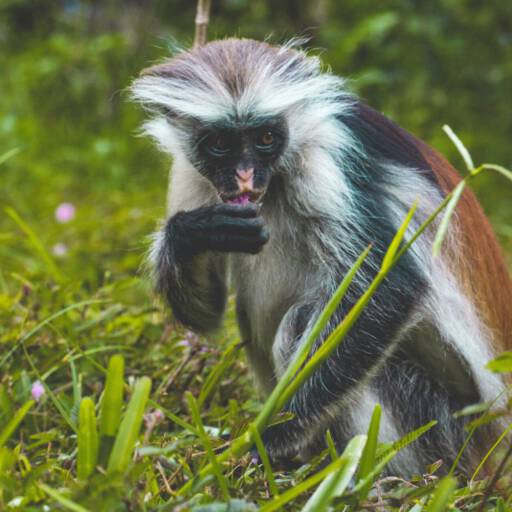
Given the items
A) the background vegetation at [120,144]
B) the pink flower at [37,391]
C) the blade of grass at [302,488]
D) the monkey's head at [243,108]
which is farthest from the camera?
the background vegetation at [120,144]

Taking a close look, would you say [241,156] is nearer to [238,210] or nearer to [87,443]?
[238,210]

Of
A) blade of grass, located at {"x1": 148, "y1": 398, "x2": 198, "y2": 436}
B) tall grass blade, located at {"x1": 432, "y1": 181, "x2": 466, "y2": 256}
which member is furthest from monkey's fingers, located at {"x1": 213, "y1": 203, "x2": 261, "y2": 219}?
tall grass blade, located at {"x1": 432, "y1": 181, "x2": 466, "y2": 256}

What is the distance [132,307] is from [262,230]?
196cm

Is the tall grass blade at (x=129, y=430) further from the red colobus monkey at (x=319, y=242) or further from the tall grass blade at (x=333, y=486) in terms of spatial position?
the red colobus monkey at (x=319, y=242)

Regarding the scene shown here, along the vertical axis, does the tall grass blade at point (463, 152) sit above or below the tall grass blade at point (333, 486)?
above

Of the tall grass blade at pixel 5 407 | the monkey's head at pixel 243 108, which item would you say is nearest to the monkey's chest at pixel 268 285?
the monkey's head at pixel 243 108

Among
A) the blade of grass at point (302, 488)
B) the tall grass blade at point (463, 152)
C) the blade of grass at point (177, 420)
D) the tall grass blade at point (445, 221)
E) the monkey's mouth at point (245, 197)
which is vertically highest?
the monkey's mouth at point (245, 197)

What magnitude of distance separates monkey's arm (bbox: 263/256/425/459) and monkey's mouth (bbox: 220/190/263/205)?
0.61 metres

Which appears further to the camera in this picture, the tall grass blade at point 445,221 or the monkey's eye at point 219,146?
the monkey's eye at point 219,146

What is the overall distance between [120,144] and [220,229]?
18.0 ft

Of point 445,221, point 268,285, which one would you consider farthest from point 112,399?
point 268,285

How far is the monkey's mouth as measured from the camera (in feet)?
13.7

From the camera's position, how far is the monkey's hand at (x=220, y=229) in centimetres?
419

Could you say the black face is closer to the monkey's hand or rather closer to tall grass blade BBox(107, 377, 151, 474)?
the monkey's hand
